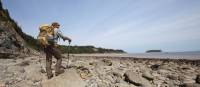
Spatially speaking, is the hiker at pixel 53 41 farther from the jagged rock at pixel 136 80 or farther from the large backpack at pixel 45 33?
the jagged rock at pixel 136 80

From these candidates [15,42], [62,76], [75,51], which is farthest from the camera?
[75,51]

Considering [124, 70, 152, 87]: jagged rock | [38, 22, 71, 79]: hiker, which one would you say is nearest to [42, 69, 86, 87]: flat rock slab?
[38, 22, 71, 79]: hiker

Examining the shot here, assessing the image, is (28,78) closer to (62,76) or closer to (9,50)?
(62,76)

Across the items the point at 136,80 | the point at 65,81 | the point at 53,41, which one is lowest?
the point at 136,80

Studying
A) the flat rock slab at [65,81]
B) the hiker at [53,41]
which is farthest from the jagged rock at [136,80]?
the hiker at [53,41]

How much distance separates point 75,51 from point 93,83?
119901 mm

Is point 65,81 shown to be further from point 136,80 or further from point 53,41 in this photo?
point 136,80

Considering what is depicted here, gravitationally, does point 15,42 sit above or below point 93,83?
above

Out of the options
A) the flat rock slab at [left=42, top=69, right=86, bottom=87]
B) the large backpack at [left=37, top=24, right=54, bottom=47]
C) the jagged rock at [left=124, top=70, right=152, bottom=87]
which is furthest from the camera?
the jagged rock at [left=124, top=70, right=152, bottom=87]

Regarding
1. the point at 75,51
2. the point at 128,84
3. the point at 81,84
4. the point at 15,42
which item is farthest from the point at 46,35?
the point at 75,51

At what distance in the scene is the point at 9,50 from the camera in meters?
25.9

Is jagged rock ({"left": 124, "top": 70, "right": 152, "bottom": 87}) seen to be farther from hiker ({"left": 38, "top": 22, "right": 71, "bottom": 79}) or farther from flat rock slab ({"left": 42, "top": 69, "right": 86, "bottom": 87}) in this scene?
hiker ({"left": 38, "top": 22, "right": 71, "bottom": 79})

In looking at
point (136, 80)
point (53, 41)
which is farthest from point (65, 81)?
point (136, 80)

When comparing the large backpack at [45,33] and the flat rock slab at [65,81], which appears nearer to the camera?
the flat rock slab at [65,81]
